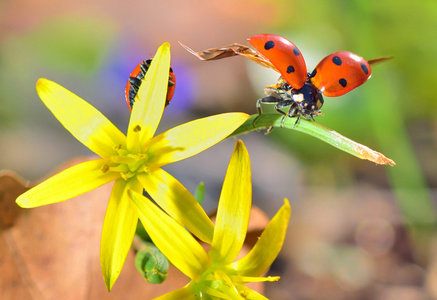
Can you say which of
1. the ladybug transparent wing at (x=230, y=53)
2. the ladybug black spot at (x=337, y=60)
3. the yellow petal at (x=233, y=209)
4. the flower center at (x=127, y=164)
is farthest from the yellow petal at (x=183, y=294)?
the ladybug black spot at (x=337, y=60)

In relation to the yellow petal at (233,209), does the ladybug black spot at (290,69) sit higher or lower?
higher

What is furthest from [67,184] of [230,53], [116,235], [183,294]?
[230,53]

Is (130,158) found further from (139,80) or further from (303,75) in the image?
(303,75)

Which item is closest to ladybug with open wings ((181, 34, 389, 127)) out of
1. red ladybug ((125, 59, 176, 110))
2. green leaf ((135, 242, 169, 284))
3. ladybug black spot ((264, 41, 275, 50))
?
ladybug black spot ((264, 41, 275, 50))

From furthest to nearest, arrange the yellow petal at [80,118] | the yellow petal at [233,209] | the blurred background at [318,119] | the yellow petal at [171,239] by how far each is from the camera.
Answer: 1. the blurred background at [318,119]
2. the yellow petal at [80,118]
3. the yellow petal at [233,209]
4. the yellow petal at [171,239]

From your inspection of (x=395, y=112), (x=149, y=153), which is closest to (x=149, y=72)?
(x=149, y=153)

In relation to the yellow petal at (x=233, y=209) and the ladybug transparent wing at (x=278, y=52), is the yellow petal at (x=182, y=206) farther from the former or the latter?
the ladybug transparent wing at (x=278, y=52)
